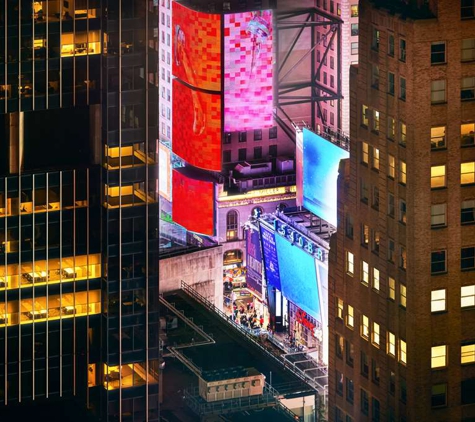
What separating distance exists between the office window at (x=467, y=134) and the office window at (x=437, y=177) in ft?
8.29

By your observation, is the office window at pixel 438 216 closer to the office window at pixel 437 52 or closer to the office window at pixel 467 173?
the office window at pixel 467 173

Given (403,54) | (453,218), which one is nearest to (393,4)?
(403,54)

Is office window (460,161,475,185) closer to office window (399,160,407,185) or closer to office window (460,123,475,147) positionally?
office window (460,123,475,147)

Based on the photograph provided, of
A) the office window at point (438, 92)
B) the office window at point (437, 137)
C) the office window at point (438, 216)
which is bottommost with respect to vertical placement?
the office window at point (438, 216)

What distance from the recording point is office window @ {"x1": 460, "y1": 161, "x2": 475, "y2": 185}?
7844 inches

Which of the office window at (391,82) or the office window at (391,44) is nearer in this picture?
the office window at (391,44)

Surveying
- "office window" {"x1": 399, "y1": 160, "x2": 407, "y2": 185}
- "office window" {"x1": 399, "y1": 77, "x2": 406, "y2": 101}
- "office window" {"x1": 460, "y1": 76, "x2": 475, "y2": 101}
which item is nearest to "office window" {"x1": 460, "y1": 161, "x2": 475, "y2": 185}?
"office window" {"x1": 399, "y1": 160, "x2": 407, "y2": 185}

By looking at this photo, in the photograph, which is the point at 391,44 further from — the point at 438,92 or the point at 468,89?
the point at 468,89

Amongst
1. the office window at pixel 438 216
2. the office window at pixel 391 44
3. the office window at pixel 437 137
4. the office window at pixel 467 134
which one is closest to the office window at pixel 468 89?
the office window at pixel 467 134

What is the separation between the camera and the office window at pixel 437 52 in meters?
195

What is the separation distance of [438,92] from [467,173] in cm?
728

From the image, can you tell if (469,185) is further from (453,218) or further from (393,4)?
(393,4)

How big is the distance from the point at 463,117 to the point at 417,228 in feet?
30.5

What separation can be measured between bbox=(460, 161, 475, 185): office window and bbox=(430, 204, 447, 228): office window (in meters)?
2.49
